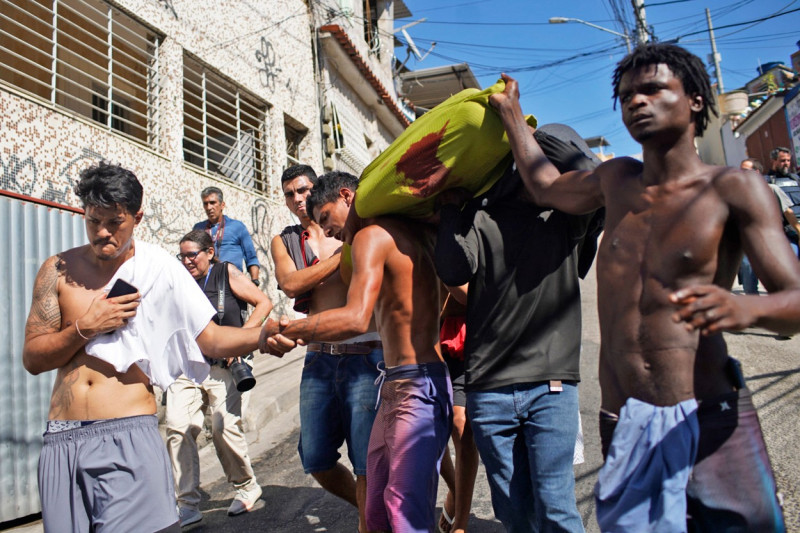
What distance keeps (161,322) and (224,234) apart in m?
3.82

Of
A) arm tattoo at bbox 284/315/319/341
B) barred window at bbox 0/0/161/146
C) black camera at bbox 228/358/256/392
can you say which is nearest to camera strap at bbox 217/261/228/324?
black camera at bbox 228/358/256/392

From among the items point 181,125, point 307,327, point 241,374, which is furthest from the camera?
point 181,125

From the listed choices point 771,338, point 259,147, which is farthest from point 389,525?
point 259,147

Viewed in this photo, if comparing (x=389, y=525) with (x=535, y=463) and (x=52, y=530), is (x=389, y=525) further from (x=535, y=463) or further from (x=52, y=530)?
(x=52, y=530)

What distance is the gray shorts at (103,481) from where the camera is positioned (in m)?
2.29

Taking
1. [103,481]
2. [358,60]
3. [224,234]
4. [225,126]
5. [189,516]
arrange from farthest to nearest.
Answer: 1. [358,60]
2. [225,126]
3. [224,234]
4. [189,516]
5. [103,481]

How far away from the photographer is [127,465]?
2375mm

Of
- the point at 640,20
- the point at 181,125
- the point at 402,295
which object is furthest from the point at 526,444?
the point at 640,20

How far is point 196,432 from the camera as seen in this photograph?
446 centimetres

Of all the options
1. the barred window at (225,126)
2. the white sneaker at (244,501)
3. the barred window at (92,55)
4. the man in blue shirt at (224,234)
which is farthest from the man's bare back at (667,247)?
the barred window at (225,126)

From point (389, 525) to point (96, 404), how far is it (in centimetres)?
130

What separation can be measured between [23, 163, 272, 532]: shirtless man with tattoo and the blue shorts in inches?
65.4

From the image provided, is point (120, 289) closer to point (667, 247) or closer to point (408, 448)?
point (408, 448)

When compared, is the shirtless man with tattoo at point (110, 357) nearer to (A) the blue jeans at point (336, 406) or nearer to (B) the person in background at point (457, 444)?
(A) the blue jeans at point (336, 406)
